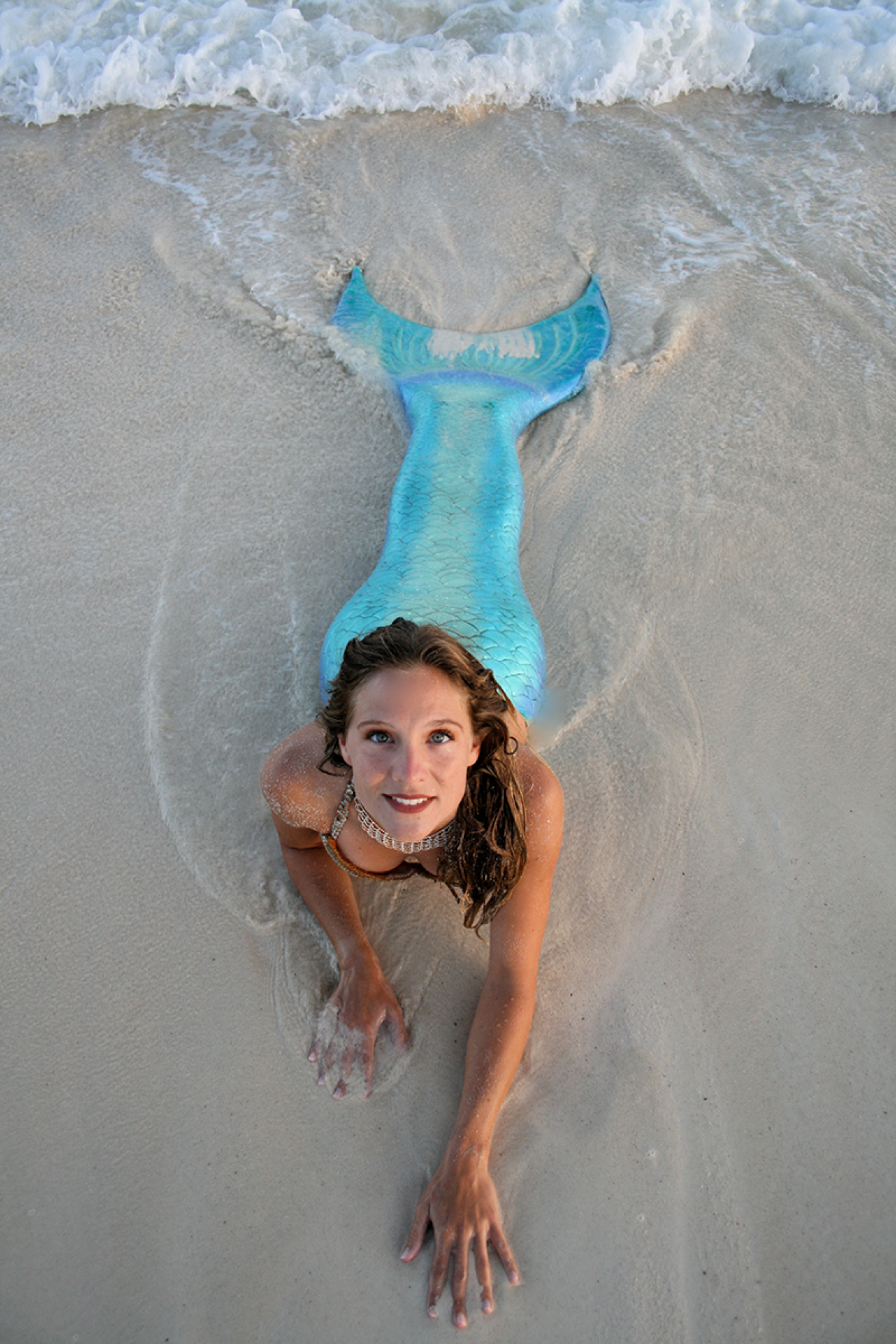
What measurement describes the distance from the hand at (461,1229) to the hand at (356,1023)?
267 millimetres

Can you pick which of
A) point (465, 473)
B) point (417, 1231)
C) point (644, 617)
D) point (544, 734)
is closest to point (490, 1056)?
point (417, 1231)

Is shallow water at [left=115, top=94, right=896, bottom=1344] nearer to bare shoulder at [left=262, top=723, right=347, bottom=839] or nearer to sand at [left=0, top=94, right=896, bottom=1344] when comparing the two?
sand at [left=0, top=94, right=896, bottom=1344]

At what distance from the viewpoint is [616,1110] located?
75.9 inches

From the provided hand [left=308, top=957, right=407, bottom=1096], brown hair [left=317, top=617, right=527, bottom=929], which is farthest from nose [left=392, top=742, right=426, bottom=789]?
hand [left=308, top=957, right=407, bottom=1096]

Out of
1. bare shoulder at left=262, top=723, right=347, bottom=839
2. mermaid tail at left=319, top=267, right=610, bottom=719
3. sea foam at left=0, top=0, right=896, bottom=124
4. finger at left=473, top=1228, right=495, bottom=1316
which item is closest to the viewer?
finger at left=473, top=1228, right=495, bottom=1316

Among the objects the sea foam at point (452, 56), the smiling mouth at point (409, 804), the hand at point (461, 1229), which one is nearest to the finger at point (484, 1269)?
the hand at point (461, 1229)

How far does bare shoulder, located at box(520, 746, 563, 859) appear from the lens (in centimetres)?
189

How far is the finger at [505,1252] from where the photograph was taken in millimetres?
1743

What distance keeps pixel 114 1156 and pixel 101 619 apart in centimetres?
146

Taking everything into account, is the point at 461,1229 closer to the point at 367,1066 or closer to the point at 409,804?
the point at 367,1066

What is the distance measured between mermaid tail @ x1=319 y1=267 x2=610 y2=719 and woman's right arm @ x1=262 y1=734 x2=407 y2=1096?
1.18 feet

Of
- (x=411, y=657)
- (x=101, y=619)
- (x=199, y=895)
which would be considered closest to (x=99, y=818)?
(x=199, y=895)

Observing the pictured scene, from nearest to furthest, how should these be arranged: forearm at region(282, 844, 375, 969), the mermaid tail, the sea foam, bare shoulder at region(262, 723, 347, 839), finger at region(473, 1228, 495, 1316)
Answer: finger at region(473, 1228, 495, 1316)
bare shoulder at region(262, 723, 347, 839)
forearm at region(282, 844, 375, 969)
the mermaid tail
the sea foam

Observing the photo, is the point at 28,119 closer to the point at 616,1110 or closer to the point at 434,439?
the point at 434,439
